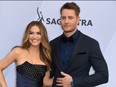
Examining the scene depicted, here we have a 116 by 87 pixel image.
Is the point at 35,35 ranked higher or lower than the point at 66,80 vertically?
higher

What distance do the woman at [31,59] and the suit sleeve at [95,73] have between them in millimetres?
366

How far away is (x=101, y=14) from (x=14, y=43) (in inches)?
33.3

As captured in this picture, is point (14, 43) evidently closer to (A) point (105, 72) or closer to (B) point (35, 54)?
(B) point (35, 54)

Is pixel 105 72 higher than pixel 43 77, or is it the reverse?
pixel 105 72

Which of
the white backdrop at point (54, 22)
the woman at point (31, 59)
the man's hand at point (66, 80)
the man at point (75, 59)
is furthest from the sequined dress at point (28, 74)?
the white backdrop at point (54, 22)

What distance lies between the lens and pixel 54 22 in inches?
110

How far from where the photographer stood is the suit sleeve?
2062 millimetres

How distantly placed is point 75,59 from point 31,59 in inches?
15.8

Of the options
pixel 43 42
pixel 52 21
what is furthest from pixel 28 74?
pixel 52 21

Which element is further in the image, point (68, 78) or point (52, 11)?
point (52, 11)

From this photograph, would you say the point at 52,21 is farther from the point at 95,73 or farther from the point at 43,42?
the point at 95,73

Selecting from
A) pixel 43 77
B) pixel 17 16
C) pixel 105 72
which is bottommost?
pixel 43 77

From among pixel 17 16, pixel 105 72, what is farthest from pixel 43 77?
pixel 17 16

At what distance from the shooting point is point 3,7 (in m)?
2.82
